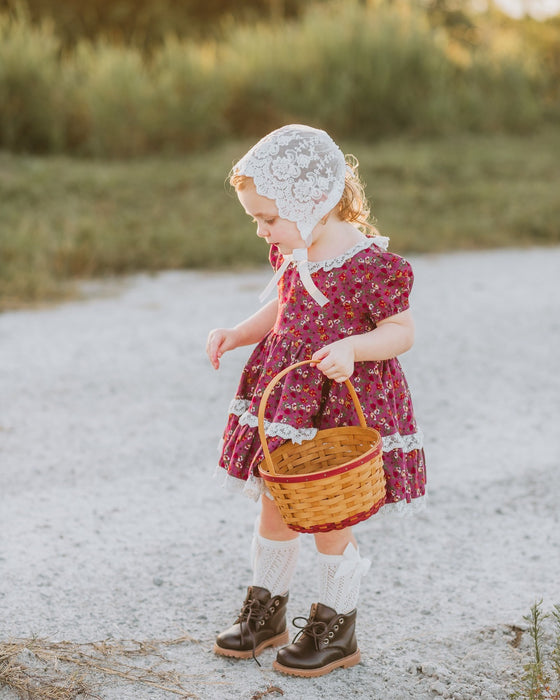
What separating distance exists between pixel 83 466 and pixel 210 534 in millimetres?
753

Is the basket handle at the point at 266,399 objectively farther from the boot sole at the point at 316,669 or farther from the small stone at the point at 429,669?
the small stone at the point at 429,669

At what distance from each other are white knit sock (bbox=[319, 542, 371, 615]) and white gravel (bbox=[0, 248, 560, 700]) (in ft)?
0.57

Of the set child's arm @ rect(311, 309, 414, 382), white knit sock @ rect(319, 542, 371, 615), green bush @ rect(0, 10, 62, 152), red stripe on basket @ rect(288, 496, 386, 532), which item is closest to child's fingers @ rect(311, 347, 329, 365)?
child's arm @ rect(311, 309, 414, 382)

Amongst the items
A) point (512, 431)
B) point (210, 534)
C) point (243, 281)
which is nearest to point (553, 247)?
point (243, 281)

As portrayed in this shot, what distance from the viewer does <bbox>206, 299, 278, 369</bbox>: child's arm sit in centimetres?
249

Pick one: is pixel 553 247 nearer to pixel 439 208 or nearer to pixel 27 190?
pixel 439 208

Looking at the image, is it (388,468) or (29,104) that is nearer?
(388,468)

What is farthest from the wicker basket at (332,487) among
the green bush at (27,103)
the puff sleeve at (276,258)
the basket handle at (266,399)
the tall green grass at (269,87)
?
the green bush at (27,103)

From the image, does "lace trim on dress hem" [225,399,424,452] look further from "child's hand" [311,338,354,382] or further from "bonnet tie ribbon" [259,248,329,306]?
"bonnet tie ribbon" [259,248,329,306]

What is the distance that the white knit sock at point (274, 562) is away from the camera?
2449 mm

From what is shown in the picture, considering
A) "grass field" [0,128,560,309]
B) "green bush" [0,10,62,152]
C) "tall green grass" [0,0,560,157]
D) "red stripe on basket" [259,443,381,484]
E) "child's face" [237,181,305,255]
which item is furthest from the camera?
"tall green grass" [0,0,560,157]

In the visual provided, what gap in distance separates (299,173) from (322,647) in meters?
1.14

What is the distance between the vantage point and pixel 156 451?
151 inches

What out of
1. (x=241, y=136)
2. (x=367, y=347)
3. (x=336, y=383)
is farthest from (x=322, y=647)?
(x=241, y=136)
